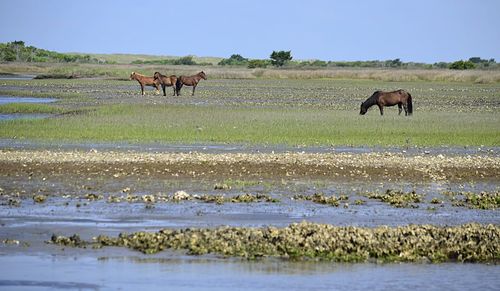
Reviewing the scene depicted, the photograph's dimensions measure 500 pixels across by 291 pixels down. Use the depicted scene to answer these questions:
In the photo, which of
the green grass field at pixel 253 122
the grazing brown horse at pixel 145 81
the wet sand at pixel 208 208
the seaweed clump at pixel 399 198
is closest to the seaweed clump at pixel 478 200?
the wet sand at pixel 208 208

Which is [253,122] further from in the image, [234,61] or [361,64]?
[234,61]

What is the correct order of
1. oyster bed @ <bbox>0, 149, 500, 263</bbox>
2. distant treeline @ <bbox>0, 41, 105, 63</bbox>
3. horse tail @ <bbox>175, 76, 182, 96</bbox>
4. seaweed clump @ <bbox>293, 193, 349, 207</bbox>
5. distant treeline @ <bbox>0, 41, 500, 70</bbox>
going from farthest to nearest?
distant treeline @ <bbox>0, 41, 105, 63</bbox> → distant treeline @ <bbox>0, 41, 500, 70</bbox> → horse tail @ <bbox>175, 76, 182, 96</bbox> → seaweed clump @ <bbox>293, 193, 349, 207</bbox> → oyster bed @ <bbox>0, 149, 500, 263</bbox>

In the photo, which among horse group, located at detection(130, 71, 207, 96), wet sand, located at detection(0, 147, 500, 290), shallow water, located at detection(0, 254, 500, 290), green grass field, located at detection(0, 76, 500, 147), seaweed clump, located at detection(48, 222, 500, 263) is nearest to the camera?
shallow water, located at detection(0, 254, 500, 290)

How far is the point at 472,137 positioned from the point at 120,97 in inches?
871

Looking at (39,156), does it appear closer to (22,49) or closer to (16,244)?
(16,244)

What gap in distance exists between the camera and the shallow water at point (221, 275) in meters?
12.0

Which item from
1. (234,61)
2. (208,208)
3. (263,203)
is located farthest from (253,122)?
(234,61)

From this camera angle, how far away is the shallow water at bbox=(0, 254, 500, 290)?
12.0 m

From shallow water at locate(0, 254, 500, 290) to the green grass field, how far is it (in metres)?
14.1

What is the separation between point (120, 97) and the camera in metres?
48.1

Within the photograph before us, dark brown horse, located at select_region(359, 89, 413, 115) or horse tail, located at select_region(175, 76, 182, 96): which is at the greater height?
dark brown horse, located at select_region(359, 89, 413, 115)

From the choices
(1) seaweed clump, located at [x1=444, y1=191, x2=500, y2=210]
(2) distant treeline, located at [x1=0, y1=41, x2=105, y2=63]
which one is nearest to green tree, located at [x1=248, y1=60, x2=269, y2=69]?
(2) distant treeline, located at [x1=0, y1=41, x2=105, y2=63]

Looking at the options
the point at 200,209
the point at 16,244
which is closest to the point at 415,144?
the point at 200,209

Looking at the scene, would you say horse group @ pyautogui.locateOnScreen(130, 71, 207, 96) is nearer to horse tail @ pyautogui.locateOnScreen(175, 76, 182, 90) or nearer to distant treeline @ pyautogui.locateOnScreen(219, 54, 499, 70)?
horse tail @ pyautogui.locateOnScreen(175, 76, 182, 90)
